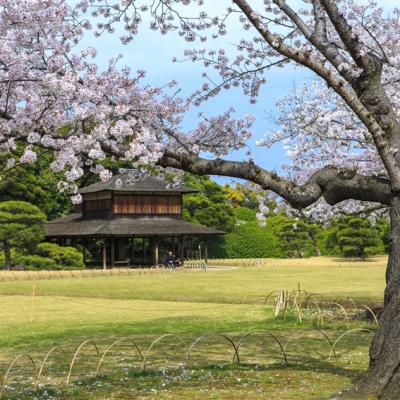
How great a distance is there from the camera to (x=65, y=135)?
→ 7.95 m

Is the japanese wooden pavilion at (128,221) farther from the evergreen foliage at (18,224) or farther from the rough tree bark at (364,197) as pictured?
the rough tree bark at (364,197)

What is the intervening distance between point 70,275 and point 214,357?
23.0 meters

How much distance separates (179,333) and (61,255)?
988 inches

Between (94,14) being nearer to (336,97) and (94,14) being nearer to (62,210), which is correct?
(336,97)

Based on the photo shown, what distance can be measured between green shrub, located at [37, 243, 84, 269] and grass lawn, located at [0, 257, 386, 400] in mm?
9358

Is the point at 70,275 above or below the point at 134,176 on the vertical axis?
below

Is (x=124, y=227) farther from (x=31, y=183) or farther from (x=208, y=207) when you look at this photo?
(x=208, y=207)

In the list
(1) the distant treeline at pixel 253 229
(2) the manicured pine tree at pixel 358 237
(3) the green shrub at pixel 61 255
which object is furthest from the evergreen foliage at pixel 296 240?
(3) the green shrub at pixel 61 255

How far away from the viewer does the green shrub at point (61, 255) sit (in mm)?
37062

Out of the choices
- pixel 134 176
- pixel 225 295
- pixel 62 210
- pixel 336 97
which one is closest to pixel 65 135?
pixel 134 176

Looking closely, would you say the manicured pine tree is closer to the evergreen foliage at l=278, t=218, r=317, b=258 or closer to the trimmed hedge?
the evergreen foliage at l=278, t=218, r=317, b=258

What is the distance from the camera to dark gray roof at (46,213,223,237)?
3869 centimetres

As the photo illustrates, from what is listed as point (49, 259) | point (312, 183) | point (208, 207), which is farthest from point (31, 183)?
point (312, 183)

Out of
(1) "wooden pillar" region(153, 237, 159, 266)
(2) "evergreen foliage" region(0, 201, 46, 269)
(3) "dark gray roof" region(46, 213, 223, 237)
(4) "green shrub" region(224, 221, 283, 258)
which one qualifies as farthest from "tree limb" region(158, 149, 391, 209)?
(4) "green shrub" region(224, 221, 283, 258)
